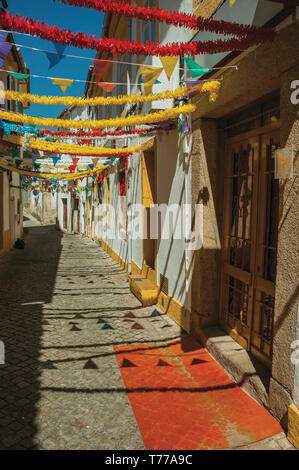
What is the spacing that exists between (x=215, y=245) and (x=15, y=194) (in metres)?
15.2

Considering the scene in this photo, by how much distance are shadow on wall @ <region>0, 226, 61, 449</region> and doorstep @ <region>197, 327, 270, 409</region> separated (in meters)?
2.19

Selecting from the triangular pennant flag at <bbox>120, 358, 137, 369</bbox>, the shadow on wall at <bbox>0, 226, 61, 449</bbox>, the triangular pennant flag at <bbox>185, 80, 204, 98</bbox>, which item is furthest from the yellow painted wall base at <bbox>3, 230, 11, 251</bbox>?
the triangular pennant flag at <bbox>185, 80, 204, 98</bbox>

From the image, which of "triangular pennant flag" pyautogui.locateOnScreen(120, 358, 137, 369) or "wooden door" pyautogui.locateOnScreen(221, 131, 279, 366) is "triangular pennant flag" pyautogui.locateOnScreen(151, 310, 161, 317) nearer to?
"wooden door" pyautogui.locateOnScreen(221, 131, 279, 366)

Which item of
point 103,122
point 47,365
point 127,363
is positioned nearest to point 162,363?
point 127,363

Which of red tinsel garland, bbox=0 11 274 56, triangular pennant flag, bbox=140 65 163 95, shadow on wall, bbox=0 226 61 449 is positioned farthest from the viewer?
triangular pennant flag, bbox=140 65 163 95

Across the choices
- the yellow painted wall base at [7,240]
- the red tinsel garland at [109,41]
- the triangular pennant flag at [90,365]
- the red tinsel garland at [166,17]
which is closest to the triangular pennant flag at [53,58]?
the red tinsel garland at [109,41]

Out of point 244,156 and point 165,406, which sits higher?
point 244,156

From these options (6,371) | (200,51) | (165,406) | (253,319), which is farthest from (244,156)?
(6,371)

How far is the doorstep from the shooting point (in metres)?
3.70

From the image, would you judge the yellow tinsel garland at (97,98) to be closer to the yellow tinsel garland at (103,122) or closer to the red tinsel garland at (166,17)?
the yellow tinsel garland at (103,122)

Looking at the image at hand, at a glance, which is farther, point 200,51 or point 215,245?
point 215,245

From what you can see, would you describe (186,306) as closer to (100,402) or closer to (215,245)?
(215,245)

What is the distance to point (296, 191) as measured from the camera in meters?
3.05

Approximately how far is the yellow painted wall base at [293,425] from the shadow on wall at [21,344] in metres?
2.18
